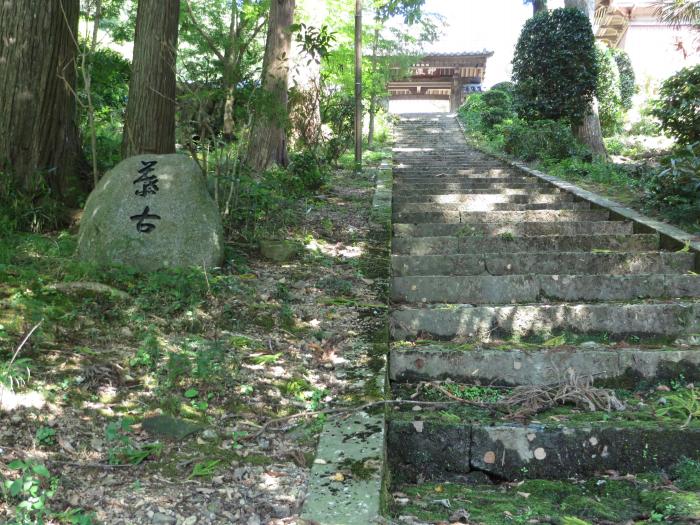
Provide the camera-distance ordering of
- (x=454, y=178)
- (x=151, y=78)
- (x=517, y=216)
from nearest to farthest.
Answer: (x=151, y=78) < (x=517, y=216) < (x=454, y=178)

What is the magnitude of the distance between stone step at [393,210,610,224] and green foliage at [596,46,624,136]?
9.79m

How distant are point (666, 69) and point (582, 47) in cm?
1179

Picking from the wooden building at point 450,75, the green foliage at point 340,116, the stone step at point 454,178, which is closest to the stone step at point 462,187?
the stone step at point 454,178

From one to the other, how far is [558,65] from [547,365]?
10.3 m

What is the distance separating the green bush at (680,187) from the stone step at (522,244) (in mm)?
666

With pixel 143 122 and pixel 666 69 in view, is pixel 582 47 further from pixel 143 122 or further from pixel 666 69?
pixel 666 69

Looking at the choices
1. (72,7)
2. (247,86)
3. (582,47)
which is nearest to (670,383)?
(247,86)

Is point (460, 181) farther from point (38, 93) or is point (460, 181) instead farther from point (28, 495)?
point (28, 495)

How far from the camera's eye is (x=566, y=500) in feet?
9.96

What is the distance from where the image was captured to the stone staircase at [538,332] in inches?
134

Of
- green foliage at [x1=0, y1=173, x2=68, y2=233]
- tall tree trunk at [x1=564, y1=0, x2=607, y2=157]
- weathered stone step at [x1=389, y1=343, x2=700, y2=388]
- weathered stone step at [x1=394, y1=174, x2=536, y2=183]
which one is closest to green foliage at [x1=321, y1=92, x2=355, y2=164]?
weathered stone step at [x1=394, y1=174, x2=536, y2=183]

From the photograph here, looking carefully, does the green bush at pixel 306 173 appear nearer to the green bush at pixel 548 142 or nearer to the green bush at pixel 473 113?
the green bush at pixel 548 142

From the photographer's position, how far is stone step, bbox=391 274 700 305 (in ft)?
17.1

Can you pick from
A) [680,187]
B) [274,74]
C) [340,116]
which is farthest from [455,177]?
[340,116]
